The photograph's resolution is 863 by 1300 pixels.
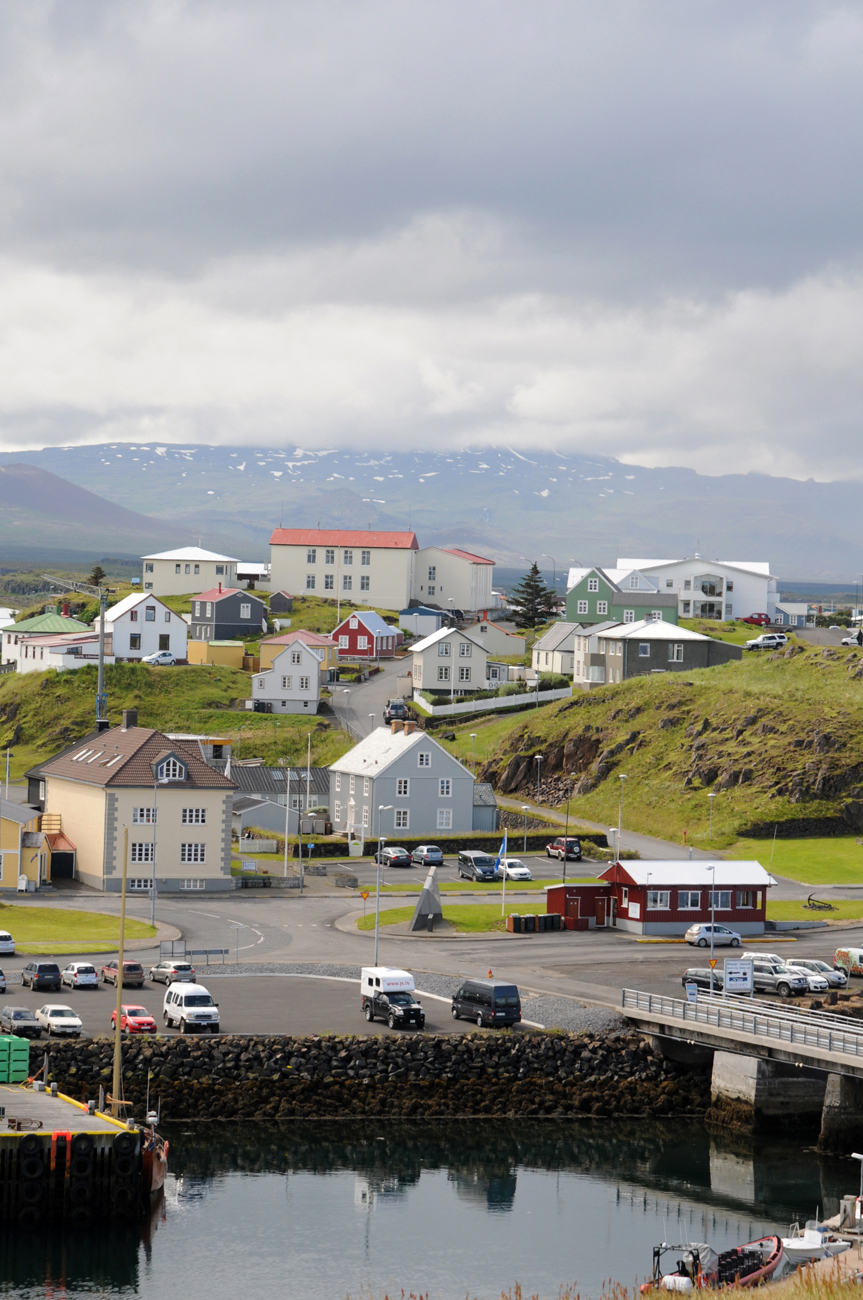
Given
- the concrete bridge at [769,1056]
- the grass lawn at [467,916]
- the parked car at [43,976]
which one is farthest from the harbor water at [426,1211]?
the grass lawn at [467,916]

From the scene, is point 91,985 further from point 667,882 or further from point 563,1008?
point 667,882

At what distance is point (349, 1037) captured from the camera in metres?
50.1

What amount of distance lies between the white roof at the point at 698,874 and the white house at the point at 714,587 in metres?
86.6

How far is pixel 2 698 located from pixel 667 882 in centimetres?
6898

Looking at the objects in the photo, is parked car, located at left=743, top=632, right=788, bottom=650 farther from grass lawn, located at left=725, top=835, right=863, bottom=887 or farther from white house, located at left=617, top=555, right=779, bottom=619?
grass lawn, located at left=725, top=835, right=863, bottom=887

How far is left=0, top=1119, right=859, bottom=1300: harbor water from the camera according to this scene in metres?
37.4

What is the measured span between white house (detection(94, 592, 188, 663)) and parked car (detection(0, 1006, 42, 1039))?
79863 mm

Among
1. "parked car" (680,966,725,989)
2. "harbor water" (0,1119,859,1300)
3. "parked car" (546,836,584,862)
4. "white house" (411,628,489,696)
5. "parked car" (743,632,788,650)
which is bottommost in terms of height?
"harbor water" (0,1119,859,1300)

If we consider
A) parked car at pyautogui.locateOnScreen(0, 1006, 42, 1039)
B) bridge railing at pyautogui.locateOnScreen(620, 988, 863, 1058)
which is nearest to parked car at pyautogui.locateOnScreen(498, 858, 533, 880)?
bridge railing at pyautogui.locateOnScreen(620, 988, 863, 1058)

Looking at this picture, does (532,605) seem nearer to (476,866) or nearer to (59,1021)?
(476,866)

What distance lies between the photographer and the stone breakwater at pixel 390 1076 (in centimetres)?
4722

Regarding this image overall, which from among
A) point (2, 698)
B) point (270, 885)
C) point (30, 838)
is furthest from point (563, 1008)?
point (2, 698)

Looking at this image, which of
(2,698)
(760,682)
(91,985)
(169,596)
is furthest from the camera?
(169,596)

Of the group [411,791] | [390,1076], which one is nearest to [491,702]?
[411,791]
